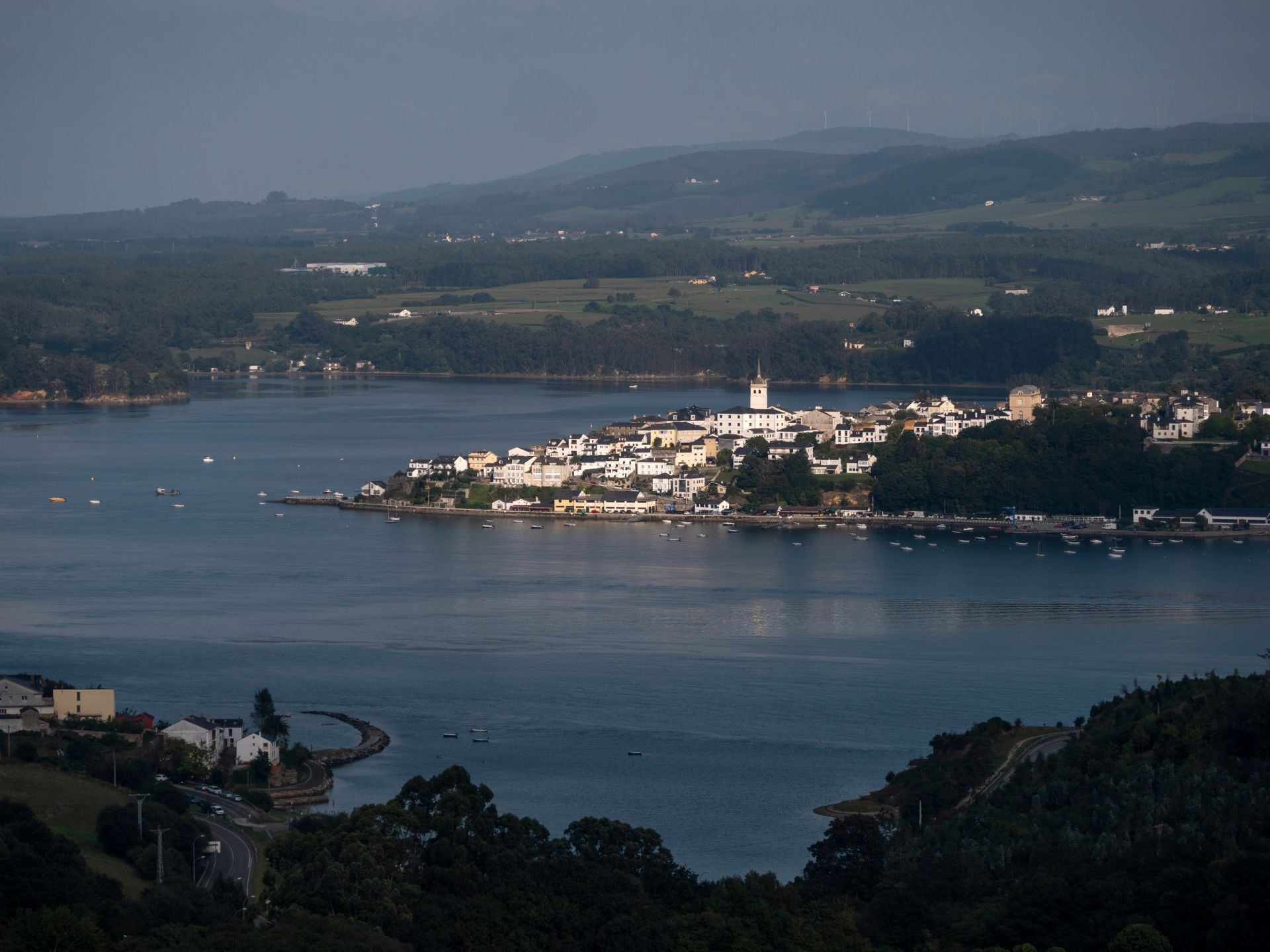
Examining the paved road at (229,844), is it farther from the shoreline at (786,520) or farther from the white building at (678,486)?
the white building at (678,486)

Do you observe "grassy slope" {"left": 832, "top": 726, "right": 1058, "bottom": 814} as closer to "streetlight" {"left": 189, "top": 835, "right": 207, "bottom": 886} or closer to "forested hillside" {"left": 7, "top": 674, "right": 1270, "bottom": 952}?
"forested hillside" {"left": 7, "top": 674, "right": 1270, "bottom": 952}

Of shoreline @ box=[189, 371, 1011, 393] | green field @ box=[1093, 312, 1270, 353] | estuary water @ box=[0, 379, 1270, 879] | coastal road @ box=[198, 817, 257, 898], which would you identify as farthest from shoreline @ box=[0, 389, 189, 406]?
coastal road @ box=[198, 817, 257, 898]

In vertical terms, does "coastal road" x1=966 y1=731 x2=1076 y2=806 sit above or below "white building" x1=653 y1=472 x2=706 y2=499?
below

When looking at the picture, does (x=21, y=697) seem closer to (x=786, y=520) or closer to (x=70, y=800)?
(x=70, y=800)

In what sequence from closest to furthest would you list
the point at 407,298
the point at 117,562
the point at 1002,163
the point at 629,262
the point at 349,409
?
the point at 117,562 < the point at 349,409 < the point at 407,298 < the point at 629,262 < the point at 1002,163

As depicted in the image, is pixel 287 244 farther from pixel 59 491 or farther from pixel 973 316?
pixel 59 491

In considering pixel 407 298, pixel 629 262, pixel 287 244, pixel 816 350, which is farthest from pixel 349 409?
pixel 287 244
